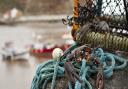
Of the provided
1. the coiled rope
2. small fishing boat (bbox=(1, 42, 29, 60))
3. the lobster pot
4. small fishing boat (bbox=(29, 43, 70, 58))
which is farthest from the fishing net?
small fishing boat (bbox=(1, 42, 29, 60))

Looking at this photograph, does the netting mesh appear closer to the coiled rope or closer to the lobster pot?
the lobster pot

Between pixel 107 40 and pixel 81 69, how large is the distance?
39cm

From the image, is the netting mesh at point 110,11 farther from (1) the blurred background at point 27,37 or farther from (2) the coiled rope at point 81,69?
(1) the blurred background at point 27,37

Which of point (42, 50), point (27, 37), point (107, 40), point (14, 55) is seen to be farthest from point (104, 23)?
point (27, 37)

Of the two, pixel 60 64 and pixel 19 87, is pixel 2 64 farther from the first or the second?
pixel 60 64

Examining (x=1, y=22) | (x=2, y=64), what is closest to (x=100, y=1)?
(x=2, y=64)

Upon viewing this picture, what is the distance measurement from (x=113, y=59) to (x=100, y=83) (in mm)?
219

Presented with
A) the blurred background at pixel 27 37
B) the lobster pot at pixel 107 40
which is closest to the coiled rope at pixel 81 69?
the lobster pot at pixel 107 40

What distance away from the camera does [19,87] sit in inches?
592

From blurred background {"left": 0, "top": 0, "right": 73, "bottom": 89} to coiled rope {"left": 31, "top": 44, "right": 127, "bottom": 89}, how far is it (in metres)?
1.47

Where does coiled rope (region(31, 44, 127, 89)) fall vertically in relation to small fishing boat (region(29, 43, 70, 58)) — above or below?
above

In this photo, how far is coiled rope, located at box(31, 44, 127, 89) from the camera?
8.19 feet

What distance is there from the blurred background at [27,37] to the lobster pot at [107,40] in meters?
1.27

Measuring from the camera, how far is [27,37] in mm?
31188
